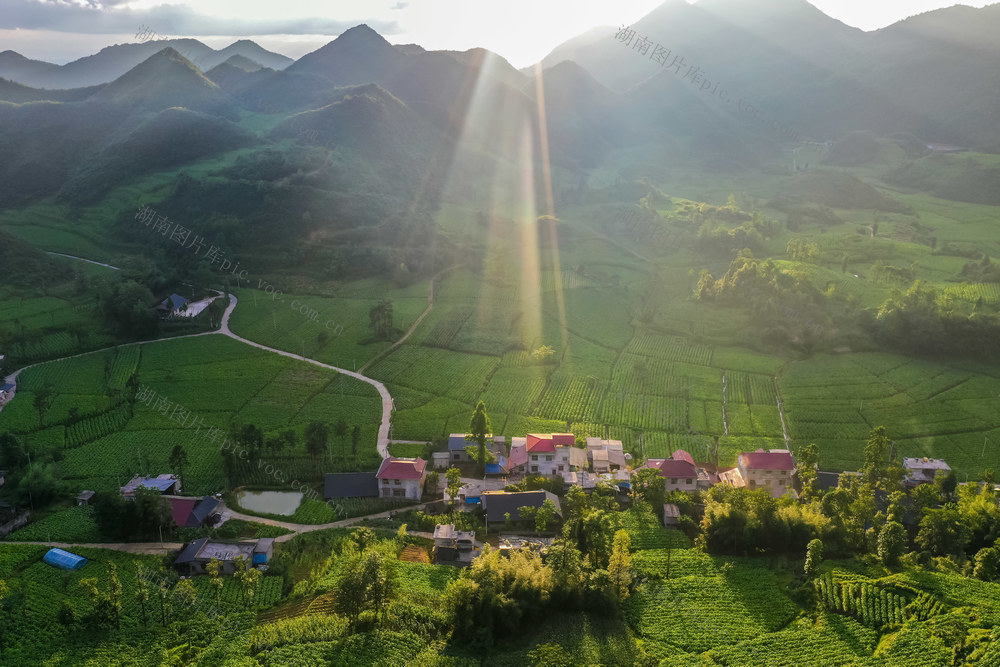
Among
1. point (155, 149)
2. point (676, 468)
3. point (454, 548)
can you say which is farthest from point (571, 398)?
point (155, 149)

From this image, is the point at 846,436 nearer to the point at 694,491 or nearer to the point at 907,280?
the point at 694,491

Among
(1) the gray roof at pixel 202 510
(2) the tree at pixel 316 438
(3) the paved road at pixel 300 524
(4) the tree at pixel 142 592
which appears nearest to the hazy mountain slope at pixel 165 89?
(2) the tree at pixel 316 438

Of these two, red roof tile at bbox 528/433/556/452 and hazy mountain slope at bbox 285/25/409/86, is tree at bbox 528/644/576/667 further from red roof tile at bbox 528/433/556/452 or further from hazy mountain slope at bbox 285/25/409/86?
hazy mountain slope at bbox 285/25/409/86

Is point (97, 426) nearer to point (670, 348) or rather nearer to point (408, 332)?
point (408, 332)

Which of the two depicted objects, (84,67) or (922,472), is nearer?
(922,472)

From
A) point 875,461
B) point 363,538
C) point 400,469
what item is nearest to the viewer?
point 363,538

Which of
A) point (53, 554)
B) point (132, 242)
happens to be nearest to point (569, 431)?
point (53, 554)

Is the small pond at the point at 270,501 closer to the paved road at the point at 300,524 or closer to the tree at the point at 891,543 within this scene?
the paved road at the point at 300,524

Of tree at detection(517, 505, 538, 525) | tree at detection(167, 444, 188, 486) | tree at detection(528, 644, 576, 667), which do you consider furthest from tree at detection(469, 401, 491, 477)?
tree at detection(167, 444, 188, 486)
